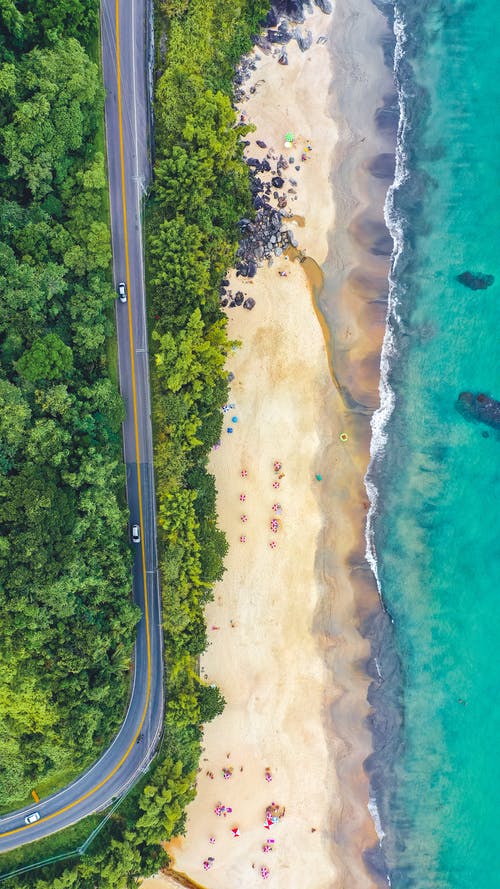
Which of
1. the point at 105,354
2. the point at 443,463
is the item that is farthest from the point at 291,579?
the point at 105,354

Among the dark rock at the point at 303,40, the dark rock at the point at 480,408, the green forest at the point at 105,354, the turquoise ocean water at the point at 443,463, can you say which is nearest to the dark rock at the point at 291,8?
the dark rock at the point at 303,40

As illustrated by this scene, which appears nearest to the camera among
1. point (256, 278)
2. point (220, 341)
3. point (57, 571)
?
point (57, 571)

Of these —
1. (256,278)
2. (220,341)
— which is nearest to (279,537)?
(220,341)

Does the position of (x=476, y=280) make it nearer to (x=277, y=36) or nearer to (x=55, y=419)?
(x=277, y=36)

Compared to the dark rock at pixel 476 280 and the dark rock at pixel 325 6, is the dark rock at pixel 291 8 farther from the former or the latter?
the dark rock at pixel 476 280

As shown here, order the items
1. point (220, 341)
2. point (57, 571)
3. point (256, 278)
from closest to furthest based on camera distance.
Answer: point (57, 571) < point (220, 341) < point (256, 278)

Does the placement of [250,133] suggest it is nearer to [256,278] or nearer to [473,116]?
[256,278]

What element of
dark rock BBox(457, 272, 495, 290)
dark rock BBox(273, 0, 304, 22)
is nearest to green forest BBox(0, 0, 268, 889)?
dark rock BBox(273, 0, 304, 22)
